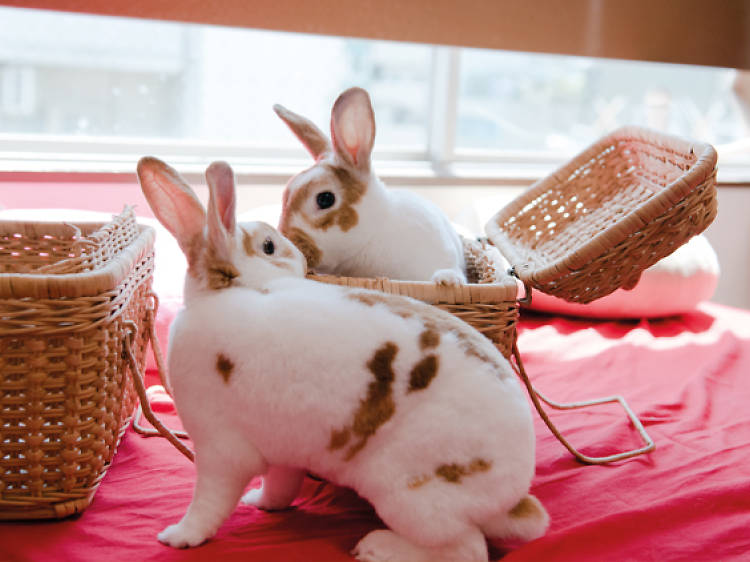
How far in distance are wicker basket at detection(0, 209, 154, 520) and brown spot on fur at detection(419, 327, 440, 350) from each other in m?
0.38

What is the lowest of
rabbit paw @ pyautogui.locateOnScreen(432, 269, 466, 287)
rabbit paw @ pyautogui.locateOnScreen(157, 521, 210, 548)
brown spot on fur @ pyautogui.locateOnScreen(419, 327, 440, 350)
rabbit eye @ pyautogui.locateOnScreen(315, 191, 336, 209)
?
rabbit paw @ pyautogui.locateOnScreen(157, 521, 210, 548)

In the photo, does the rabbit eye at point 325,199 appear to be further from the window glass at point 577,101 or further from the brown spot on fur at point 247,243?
the window glass at point 577,101

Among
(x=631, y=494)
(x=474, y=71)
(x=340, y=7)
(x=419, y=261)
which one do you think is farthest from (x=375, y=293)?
(x=474, y=71)

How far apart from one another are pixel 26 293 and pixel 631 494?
2.84 ft

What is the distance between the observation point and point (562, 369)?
162 cm

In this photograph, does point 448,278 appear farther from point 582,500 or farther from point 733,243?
point 733,243

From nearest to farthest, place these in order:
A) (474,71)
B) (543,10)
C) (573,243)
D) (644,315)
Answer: (573,243), (644,315), (543,10), (474,71)

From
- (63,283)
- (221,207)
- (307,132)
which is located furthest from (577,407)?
(63,283)

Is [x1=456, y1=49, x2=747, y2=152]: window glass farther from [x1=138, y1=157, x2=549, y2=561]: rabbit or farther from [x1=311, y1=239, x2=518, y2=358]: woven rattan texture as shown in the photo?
[x1=138, y1=157, x2=549, y2=561]: rabbit

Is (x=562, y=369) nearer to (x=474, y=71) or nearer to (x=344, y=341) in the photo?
(x=344, y=341)

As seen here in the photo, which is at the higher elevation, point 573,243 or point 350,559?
point 573,243

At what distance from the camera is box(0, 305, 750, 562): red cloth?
0.85 m

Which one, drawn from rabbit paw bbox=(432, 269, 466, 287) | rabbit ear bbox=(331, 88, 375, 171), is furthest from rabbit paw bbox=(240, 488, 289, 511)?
rabbit ear bbox=(331, 88, 375, 171)

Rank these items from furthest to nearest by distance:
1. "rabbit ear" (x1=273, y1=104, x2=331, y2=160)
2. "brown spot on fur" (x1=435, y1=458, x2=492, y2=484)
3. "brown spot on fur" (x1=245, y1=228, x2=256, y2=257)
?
"rabbit ear" (x1=273, y1=104, x2=331, y2=160), "brown spot on fur" (x1=245, y1=228, x2=256, y2=257), "brown spot on fur" (x1=435, y1=458, x2=492, y2=484)
